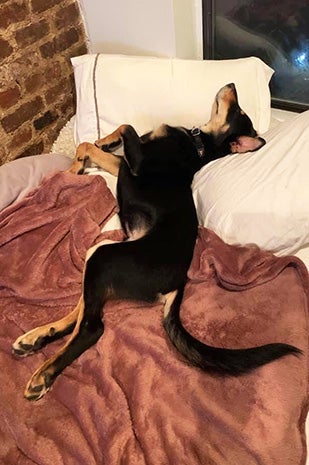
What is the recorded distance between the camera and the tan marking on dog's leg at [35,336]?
131cm

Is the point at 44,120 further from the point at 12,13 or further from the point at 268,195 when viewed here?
the point at 268,195

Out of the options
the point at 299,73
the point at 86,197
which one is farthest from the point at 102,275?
the point at 299,73

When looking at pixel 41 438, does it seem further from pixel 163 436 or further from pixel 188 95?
pixel 188 95

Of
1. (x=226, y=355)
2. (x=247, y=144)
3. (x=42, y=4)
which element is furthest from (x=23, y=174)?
(x=226, y=355)

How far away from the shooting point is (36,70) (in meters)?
1.94

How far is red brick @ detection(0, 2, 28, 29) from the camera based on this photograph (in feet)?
5.65

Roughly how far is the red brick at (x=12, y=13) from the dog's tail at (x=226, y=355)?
4.15ft

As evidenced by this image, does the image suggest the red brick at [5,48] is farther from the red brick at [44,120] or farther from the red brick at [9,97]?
the red brick at [44,120]

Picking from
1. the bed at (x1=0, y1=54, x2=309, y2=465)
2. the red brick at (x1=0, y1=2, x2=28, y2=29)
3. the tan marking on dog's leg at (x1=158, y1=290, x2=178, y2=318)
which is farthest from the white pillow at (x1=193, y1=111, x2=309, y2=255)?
the red brick at (x1=0, y1=2, x2=28, y2=29)

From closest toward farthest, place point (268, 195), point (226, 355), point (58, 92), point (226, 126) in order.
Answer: point (226, 355) → point (268, 195) → point (226, 126) → point (58, 92)

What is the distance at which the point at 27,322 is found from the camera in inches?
54.7

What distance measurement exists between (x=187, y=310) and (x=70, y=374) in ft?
1.19

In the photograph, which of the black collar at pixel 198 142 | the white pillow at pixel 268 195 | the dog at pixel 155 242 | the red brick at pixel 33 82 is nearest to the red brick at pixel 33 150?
the red brick at pixel 33 82

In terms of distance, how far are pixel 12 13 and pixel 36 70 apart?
9.4 inches
